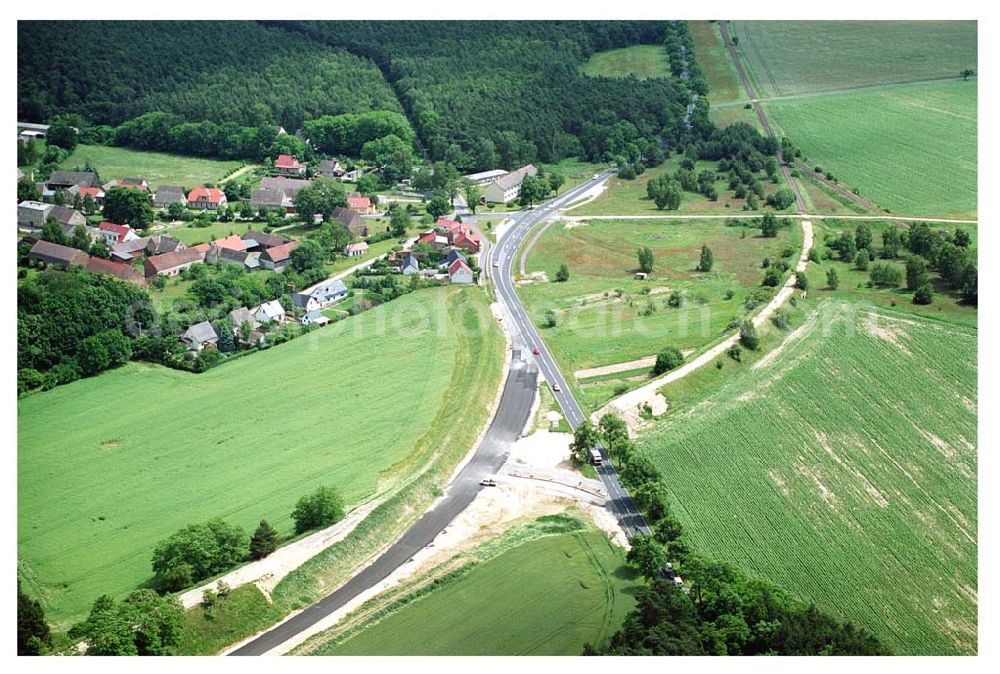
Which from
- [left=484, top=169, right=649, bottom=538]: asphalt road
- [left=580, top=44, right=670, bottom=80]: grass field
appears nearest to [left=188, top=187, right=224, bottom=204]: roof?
[left=484, top=169, right=649, bottom=538]: asphalt road

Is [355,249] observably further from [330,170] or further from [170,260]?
[330,170]

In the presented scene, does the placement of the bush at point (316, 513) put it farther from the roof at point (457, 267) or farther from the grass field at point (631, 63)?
the grass field at point (631, 63)

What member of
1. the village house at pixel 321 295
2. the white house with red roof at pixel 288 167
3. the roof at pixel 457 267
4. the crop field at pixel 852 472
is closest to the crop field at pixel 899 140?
the crop field at pixel 852 472

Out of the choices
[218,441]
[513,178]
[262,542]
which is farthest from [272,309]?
[513,178]

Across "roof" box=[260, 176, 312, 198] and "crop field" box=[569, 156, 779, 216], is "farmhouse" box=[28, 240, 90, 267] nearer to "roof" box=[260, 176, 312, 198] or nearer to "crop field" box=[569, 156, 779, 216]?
"roof" box=[260, 176, 312, 198]

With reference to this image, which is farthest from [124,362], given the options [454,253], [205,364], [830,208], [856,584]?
[830,208]

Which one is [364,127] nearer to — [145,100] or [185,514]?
[145,100]

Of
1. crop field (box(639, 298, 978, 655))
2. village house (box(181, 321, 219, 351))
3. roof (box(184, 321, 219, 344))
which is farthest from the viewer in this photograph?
Result: roof (box(184, 321, 219, 344))
